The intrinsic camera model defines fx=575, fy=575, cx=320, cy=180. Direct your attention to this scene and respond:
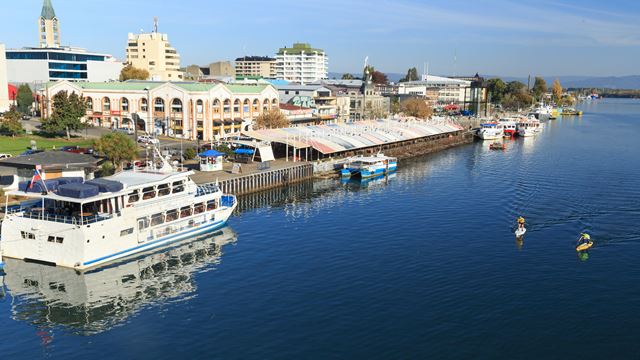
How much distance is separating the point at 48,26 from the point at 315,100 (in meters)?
99.3

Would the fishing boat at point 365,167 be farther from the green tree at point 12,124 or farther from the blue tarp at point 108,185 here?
the green tree at point 12,124

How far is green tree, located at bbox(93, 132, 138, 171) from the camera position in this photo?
7488cm

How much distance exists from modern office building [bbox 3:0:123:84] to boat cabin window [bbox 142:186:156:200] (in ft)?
367

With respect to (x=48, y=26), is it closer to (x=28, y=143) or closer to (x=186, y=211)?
(x=28, y=143)

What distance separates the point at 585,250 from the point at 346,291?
965 inches

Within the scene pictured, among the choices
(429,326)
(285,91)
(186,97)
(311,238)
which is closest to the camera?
(429,326)

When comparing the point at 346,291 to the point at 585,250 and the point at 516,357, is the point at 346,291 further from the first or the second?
the point at 585,250

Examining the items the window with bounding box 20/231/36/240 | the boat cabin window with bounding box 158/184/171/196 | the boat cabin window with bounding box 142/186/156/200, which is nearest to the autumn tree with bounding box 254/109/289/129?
the boat cabin window with bounding box 158/184/171/196

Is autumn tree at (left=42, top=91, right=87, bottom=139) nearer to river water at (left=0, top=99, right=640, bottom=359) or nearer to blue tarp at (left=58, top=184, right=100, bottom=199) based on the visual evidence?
river water at (left=0, top=99, right=640, bottom=359)

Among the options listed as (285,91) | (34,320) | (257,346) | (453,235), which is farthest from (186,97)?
(257,346)

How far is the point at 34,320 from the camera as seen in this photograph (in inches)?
1532

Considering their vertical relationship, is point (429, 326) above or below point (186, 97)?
below

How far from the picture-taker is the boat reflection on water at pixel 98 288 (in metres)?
39.4

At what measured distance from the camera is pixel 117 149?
7488 cm
